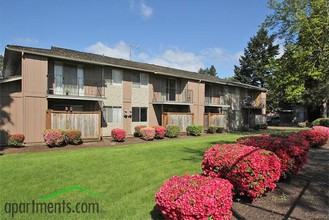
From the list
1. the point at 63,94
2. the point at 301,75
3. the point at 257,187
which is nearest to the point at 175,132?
the point at 63,94

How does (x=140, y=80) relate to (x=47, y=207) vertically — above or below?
above

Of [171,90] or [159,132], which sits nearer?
[159,132]

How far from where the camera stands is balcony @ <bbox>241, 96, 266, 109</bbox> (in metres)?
34.9

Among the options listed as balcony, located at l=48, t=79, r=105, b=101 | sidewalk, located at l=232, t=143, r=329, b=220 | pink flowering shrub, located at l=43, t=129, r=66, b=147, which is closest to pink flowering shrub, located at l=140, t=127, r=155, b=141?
balcony, located at l=48, t=79, r=105, b=101

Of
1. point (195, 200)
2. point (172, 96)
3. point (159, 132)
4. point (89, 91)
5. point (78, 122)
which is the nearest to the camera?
point (195, 200)

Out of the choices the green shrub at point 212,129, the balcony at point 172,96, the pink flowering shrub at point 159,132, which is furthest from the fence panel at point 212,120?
the pink flowering shrub at point 159,132

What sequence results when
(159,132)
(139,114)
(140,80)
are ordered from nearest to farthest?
(159,132) → (139,114) → (140,80)

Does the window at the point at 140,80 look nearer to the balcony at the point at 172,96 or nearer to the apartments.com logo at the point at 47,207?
the balcony at the point at 172,96

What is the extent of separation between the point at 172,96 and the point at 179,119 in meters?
3.24

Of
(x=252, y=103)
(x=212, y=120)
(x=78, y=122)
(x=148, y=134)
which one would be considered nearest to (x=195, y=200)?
(x=78, y=122)

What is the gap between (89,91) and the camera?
18.4m

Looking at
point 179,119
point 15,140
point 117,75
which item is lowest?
point 15,140

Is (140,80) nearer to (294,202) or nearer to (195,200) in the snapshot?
(294,202)

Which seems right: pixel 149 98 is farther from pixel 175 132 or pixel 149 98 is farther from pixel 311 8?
pixel 311 8
